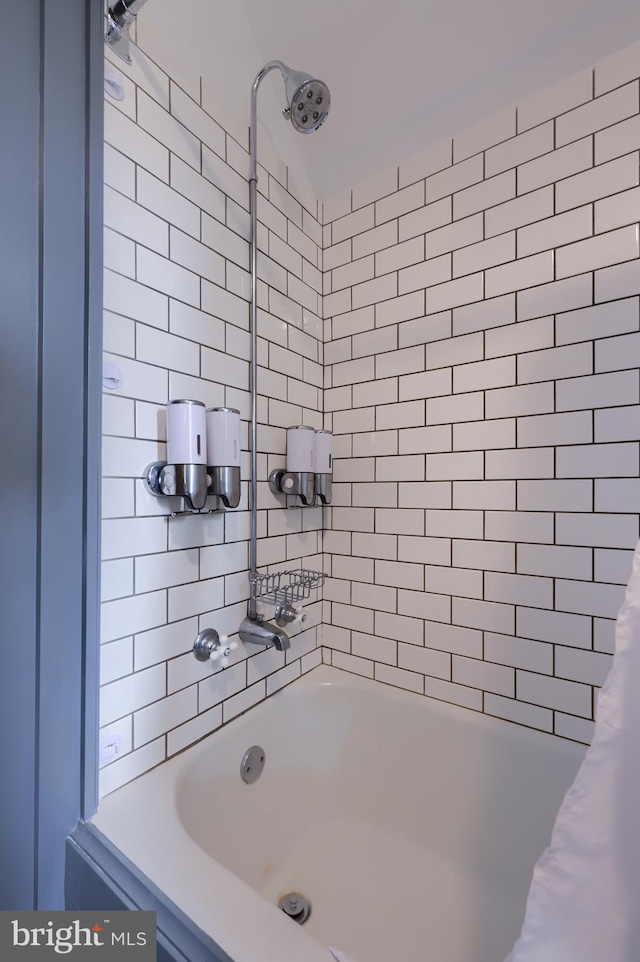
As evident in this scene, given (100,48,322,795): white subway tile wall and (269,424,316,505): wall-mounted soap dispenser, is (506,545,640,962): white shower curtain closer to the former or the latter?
(100,48,322,795): white subway tile wall

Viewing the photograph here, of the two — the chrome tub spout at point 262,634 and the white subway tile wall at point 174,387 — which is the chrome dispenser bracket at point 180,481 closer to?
the white subway tile wall at point 174,387

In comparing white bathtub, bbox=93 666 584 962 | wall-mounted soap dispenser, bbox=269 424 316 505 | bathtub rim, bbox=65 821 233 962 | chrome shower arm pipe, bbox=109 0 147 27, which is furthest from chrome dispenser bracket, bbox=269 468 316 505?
chrome shower arm pipe, bbox=109 0 147 27

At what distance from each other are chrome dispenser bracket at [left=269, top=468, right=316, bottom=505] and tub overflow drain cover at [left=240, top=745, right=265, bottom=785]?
0.69m

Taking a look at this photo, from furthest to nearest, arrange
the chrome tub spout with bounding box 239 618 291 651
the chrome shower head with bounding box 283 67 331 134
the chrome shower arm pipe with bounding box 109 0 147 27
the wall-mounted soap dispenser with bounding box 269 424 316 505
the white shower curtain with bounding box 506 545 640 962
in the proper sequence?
the wall-mounted soap dispenser with bounding box 269 424 316 505 → the chrome tub spout with bounding box 239 618 291 651 → the chrome shower head with bounding box 283 67 331 134 → the chrome shower arm pipe with bounding box 109 0 147 27 → the white shower curtain with bounding box 506 545 640 962

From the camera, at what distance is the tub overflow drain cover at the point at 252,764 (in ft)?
3.41

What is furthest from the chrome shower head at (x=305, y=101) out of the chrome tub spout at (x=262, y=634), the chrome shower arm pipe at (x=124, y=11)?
the chrome tub spout at (x=262, y=634)

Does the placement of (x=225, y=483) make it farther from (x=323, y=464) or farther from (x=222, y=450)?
(x=323, y=464)

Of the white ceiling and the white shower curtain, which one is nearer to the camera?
the white shower curtain

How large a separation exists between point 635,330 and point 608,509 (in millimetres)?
417

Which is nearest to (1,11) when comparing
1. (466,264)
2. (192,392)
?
(192,392)

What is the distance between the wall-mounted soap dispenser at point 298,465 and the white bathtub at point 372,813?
62 cm

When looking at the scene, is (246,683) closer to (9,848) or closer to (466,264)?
(9,848)

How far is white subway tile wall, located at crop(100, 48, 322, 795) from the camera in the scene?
0.80 metres

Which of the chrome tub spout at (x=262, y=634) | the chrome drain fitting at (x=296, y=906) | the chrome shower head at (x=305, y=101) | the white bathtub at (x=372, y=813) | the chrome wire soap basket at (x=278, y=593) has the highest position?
the chrome shower head at (x=305, y=101)
